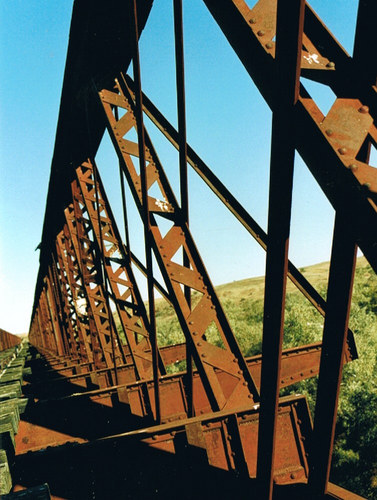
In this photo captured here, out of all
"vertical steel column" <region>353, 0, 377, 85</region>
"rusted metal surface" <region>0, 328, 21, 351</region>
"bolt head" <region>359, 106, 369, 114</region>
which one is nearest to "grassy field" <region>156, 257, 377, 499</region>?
"rusted metal surface" <region>0, 328, 21, 351</region>

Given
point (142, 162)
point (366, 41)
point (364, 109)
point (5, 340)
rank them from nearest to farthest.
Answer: point (366, 41), point (364, 109), point (142, 162), point (5, 340)

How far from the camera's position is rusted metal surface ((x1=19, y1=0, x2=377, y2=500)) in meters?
1.51

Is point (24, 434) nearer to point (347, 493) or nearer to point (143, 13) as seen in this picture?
point (347, 493)

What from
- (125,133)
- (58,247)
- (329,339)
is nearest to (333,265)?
(329,339)

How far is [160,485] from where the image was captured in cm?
299

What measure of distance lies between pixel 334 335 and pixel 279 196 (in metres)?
0.66

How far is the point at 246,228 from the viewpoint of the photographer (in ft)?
15.1

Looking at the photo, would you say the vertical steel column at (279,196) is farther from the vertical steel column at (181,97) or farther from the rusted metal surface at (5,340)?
the rusted metal surface at (5,340)

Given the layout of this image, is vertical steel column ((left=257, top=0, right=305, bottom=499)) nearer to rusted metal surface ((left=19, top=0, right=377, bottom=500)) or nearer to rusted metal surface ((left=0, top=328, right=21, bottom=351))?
rusted metal surface ((left=19, top=0, right=377, bottom=500))

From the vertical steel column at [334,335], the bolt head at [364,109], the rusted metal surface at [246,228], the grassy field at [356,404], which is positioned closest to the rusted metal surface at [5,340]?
the grassy field at [356,404]

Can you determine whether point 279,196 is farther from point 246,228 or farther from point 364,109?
point 246,228

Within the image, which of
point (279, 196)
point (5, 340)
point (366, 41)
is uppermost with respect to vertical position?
point (366, 41)

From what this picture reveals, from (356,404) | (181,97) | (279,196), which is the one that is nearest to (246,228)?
(181,97)

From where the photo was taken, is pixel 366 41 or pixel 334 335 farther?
pixel 334 335
